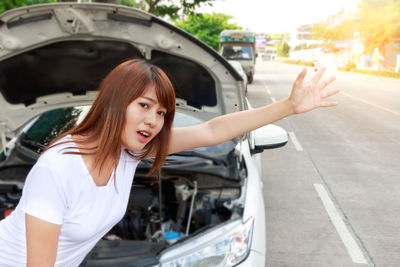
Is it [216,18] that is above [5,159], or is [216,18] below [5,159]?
above

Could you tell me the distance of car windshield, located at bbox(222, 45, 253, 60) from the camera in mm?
24547

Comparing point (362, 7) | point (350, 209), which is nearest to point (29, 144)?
point (350, 209)

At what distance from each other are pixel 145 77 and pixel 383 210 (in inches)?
184

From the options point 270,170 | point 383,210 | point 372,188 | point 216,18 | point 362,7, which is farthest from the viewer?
point 362,7

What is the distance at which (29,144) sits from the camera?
3416 millimetres

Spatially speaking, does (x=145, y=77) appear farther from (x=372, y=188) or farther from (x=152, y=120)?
(x=372, y=188)

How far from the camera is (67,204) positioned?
1360mm

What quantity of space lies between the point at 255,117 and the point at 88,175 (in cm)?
93

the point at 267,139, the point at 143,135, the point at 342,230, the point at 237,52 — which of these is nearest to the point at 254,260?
the point at 143,135

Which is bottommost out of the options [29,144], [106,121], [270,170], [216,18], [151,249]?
[270,170]

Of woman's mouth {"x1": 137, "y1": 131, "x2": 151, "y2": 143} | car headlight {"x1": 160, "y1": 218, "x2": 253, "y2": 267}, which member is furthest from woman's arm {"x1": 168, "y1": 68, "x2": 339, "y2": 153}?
car headlight {"x1": 160, "y1": 218, "x2": 253, "y2": 267}

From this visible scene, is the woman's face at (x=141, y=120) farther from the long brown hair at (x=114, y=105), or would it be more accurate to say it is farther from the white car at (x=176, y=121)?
the white car at (x=176, y=121)

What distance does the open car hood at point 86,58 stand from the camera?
7.46 ft

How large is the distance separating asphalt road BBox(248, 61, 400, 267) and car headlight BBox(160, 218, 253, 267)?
1672mm
